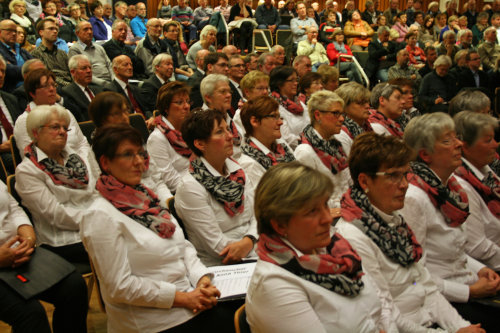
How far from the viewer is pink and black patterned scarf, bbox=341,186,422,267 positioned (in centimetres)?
156

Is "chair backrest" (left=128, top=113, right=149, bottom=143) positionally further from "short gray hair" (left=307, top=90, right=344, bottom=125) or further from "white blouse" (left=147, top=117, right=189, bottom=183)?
"short gray hair" (left=307, top=90, right=344, bottom=125)

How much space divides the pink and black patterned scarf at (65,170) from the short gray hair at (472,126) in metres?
2.00

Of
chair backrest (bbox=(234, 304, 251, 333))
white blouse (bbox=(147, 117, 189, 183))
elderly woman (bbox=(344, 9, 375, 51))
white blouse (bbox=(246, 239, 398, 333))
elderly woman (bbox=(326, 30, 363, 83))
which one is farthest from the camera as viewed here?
elderly woman (bbox=(344, 9, 375, 51))

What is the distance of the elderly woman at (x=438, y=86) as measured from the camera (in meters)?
5.64

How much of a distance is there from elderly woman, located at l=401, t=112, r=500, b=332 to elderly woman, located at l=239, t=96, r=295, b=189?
936 millimetres

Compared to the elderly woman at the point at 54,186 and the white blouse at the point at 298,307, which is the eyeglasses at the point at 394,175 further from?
the elderly woman at the point at 54,186

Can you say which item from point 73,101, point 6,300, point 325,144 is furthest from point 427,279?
point 73,101

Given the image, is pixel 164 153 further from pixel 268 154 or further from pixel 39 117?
pixel 39 117

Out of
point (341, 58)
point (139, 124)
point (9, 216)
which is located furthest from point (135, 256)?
point (341, 58)

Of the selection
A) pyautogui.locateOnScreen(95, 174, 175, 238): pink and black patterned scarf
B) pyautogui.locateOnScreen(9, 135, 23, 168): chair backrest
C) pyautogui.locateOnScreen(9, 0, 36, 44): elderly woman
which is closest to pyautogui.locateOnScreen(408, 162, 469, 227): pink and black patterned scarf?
pyautogui.locateOnScreen(95, 174, 175, 238): pink and black patterned scarf

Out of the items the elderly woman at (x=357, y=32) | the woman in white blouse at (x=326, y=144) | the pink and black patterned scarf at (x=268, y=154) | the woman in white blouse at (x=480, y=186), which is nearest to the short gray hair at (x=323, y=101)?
the woman in white blouse at (x=326, y=144)

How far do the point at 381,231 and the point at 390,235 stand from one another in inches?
1.5

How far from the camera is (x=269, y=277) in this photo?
1.21 m

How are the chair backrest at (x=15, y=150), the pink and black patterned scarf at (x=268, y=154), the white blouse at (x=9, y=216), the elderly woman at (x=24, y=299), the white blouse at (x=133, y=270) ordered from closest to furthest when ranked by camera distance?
the white blouse at (x=133, y=270) < the elderly woman at (x=24, y=299) < the white blouse at (x=9, y=216) < the pink and black patterned scarf at (x=268, y=154) < the chair backrest at (x=15, y=150)
